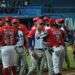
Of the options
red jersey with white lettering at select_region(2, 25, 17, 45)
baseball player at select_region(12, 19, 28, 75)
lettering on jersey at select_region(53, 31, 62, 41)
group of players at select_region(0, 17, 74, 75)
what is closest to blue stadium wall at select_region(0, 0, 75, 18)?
baseball player at select_region(12, 19, 28, 75)

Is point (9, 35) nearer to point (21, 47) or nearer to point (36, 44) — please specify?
point (36, 44)

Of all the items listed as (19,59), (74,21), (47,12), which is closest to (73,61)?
(19,59)

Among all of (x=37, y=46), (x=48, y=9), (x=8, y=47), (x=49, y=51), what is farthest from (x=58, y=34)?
(x=48, y=9)

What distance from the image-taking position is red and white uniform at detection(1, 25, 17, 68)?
9.97m

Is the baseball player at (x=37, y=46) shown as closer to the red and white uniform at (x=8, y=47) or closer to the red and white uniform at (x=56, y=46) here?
the red and white uniform at (x=56, y=46)

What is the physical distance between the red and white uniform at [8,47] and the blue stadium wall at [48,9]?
21.3 metres

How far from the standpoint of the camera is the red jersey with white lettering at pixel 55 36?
35.9 feet

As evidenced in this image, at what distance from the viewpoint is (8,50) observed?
9953 millimetres

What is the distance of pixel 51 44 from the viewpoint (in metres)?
11.2

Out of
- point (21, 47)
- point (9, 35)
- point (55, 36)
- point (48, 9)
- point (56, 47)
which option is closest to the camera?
point (9, 35)

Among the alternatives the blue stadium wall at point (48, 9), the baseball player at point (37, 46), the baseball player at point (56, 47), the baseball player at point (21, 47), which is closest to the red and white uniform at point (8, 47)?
the baseball player at point (37, 46)

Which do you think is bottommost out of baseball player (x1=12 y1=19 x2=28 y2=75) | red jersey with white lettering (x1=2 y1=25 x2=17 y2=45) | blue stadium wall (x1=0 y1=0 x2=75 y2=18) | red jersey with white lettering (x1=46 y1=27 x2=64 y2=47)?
blue stadium wall (x1=0 y1=0 x2=75 y2=18)

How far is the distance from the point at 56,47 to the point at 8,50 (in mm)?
1617

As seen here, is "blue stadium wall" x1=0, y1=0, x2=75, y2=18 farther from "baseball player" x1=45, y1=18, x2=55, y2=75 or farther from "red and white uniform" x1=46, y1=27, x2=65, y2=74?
"red and white uniform" x1=46, y1=27, x2=65, y2=74
